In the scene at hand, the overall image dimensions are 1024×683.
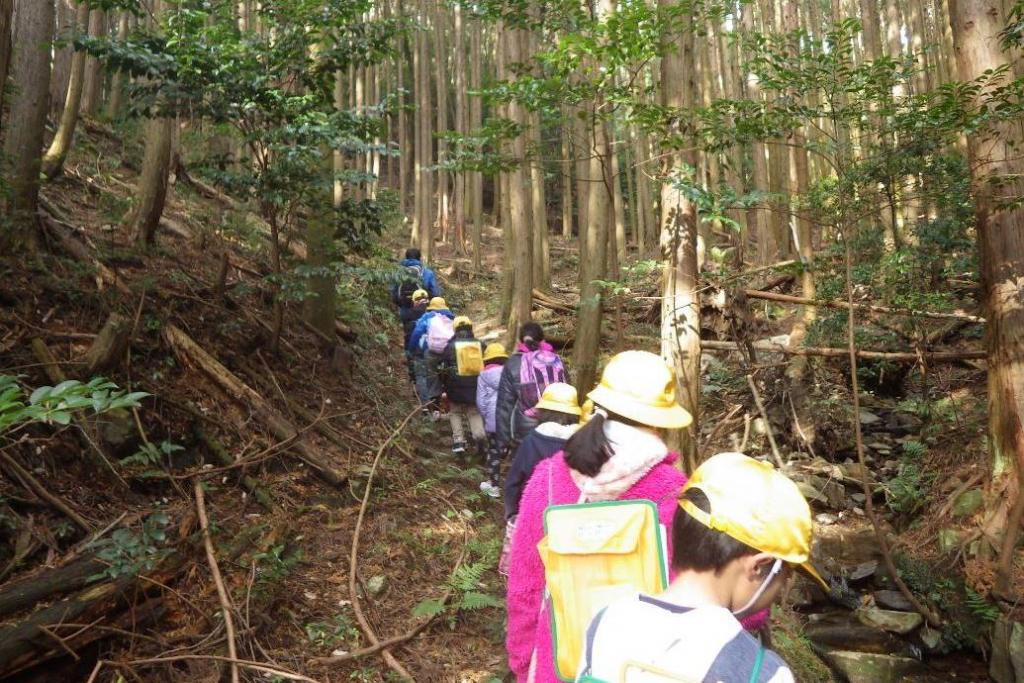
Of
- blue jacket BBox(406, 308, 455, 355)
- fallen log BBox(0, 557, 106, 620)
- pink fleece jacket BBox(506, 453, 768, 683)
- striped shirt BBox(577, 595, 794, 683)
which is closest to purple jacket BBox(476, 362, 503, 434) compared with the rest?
blue jacket BBox(406, 308, 455, 355)

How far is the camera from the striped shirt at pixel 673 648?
123 cm

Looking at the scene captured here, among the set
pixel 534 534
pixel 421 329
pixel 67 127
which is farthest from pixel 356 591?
pixel 67 127

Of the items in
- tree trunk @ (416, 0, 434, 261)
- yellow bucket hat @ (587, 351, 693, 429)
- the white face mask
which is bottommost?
the white face mask

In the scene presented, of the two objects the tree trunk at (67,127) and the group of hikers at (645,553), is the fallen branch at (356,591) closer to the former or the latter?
the group of hikers at (645,553)

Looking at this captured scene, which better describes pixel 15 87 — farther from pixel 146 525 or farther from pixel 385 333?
pixel 385 333

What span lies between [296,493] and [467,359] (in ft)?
8.87

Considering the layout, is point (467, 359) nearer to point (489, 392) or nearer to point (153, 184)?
point (489, 392)

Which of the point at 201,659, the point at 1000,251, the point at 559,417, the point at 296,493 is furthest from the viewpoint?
the point at 1000,251

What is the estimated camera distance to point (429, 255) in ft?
61.2

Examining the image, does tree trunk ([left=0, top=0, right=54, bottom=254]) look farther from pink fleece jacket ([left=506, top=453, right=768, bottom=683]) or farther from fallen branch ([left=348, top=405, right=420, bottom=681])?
pink fleece jacket ([left=506, top=453, right=768, bottom=683])

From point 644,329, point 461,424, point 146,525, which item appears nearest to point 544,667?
point 146,525

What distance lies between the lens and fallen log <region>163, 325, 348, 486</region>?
598 centimetres

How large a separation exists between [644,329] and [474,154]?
266 inches

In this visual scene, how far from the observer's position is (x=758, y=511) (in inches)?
57.1
